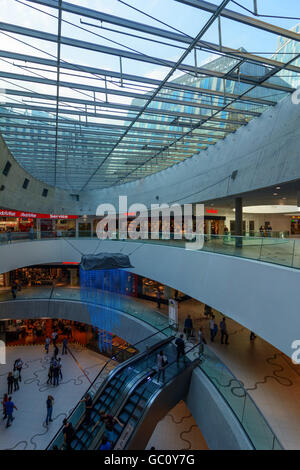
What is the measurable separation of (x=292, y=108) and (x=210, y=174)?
19.2ft

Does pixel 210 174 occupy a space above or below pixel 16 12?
below

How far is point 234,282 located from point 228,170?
674cm

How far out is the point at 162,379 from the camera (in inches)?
328

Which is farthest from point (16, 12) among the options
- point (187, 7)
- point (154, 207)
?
point (154, 207)

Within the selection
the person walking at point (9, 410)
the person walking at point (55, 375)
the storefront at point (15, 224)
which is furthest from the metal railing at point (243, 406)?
the storefront at point (15, 224)

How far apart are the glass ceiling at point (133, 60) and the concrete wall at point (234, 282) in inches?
230

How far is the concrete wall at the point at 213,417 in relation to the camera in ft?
18.7

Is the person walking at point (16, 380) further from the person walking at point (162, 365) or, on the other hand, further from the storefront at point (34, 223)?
the storefront at point (34, 223)

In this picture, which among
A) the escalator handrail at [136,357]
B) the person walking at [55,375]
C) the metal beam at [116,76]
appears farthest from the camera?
the person walking at [55,375]

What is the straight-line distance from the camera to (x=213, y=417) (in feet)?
22.7

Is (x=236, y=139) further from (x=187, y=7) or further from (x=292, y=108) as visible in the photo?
(x=187, y=7)

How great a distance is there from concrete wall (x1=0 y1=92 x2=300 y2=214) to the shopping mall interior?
0.08 m

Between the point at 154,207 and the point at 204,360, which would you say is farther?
the point at 154,207

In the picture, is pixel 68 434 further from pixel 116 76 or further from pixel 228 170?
pixel 228 170
